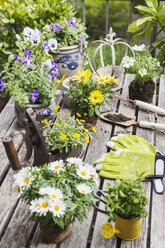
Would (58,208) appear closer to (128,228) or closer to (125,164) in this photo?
Answer: (128,228)

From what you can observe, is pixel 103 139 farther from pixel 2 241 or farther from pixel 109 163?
pixel 2 241

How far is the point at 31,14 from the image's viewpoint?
2852 mm

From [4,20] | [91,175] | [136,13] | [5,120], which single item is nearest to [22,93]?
[5,120]

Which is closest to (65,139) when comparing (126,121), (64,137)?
(64,137)

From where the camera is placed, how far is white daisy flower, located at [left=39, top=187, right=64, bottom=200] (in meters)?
1.23

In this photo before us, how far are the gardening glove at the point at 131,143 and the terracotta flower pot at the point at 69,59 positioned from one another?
85 cm

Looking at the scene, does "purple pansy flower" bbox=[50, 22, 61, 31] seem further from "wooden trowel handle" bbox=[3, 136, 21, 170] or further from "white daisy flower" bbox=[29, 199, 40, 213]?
"white daisy flower" bbox=[29, 199, 40, 213]

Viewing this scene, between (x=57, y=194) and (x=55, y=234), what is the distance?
7.6 inches

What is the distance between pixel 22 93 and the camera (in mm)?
1994

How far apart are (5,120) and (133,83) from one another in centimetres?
91

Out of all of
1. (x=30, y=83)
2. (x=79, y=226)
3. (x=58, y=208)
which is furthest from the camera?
(x=30, y=83)

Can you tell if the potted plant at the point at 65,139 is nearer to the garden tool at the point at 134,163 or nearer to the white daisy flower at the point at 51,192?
the garden tool at the point at 134,163

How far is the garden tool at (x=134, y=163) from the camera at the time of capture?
1678 mm

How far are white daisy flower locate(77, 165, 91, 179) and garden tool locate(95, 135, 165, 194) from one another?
30 cm
